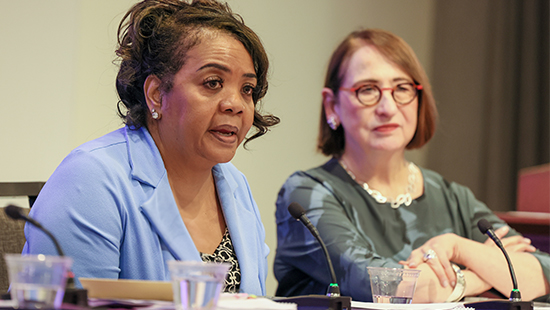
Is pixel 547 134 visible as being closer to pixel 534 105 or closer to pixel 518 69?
pixel 534 105

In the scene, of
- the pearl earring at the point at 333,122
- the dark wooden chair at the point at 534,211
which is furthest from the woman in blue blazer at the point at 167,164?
the dark wooden chair at the point at 534,211

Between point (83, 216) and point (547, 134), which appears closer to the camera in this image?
point (83, 216)

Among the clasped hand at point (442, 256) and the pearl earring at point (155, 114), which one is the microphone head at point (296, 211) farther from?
the clasped hand at point (442, 256)

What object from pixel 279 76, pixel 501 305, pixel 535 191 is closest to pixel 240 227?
pixel 501 305

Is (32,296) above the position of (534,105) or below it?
below

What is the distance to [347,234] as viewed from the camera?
6.81 ft

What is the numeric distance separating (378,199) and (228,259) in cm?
91

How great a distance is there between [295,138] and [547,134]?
2.13 m

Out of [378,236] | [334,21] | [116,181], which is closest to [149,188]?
[116,181]

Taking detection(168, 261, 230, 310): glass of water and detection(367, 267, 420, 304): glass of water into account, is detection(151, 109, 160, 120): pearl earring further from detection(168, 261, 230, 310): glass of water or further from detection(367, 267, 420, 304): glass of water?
detection(168, 261, 230, 310): glass of water

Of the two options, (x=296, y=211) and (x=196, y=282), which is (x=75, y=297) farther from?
(x=296, y=211)

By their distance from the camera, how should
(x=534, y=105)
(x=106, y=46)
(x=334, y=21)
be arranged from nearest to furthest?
(x=106, y=46)
(x=334, y=21)
(x=534, y=105)

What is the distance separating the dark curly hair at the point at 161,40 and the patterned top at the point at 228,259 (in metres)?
0.41

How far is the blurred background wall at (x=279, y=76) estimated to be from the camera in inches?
87.1
